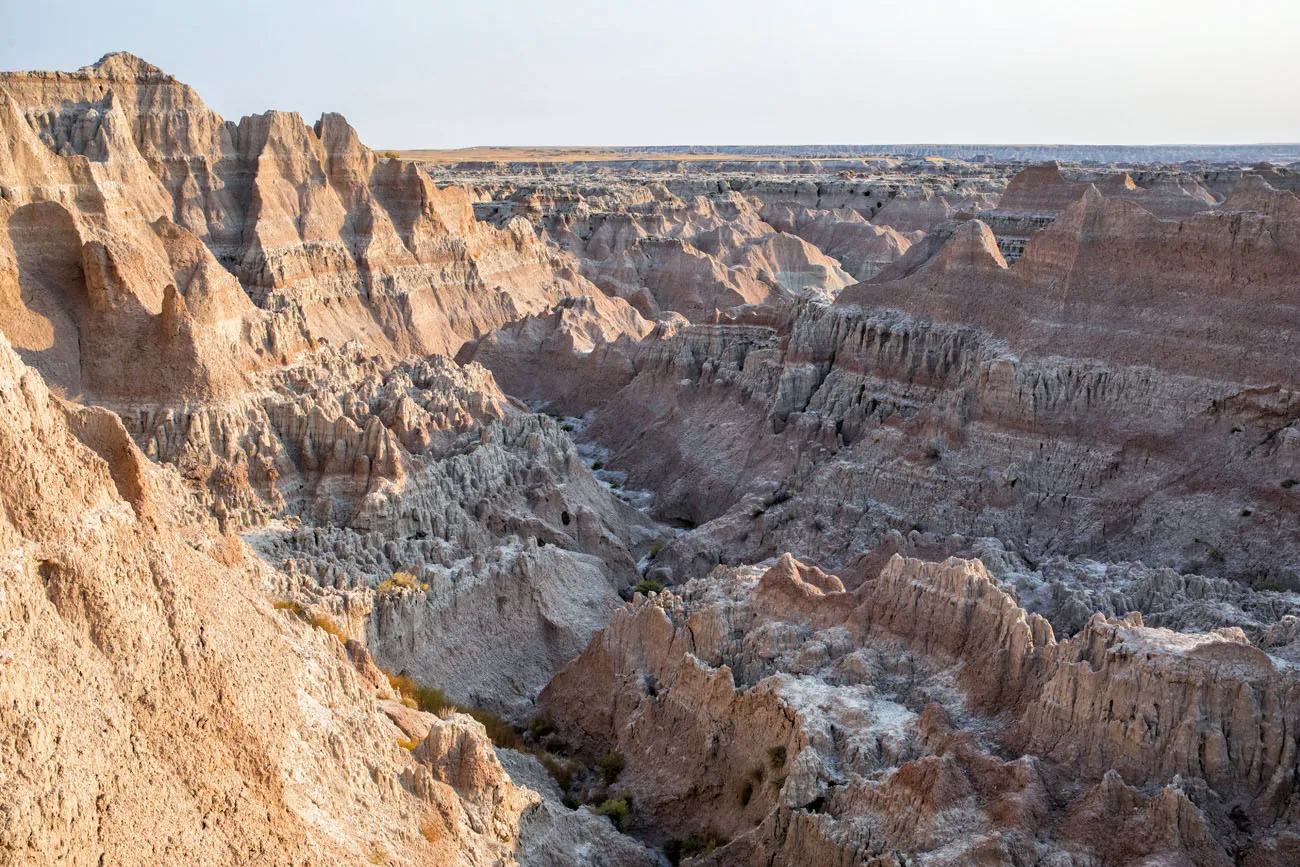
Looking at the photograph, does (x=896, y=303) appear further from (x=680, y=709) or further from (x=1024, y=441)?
(x=680, y=709)

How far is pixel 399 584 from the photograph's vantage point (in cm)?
2722

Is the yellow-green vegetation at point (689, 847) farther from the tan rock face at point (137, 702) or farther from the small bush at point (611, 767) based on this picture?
the tan rock face at point (137, 702)

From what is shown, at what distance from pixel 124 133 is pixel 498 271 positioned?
26.7 metres

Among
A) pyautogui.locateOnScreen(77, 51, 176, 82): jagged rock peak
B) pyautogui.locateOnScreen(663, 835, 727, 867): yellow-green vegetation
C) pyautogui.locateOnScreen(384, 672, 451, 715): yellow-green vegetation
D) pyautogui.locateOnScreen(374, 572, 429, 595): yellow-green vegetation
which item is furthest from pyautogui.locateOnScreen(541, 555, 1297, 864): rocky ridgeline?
pyautogui.locateOnScreen(77, 51, 176, 82): jagged rock peak

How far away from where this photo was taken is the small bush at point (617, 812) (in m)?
20.7

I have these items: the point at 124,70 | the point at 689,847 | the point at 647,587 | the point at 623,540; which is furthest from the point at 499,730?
the point at 124,70

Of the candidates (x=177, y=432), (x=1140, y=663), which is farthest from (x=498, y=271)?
(x=1140, y=663)

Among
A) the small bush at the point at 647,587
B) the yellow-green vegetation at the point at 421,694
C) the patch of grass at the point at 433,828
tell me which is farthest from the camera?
the small bush at the point at 647,587

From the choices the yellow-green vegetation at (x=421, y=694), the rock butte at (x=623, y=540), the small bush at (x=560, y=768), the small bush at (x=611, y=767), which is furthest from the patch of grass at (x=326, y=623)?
the small bush at (x=611, y=767)

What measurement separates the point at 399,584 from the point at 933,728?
13801 millimetres

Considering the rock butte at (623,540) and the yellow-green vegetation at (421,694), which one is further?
the yellow-green vegetation at (421,694)

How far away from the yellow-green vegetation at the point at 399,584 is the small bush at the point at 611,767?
269 inches

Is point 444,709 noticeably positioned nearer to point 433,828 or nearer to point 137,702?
point 433,828

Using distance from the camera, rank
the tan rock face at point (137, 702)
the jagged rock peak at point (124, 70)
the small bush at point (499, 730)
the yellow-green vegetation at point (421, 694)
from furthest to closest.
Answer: the jagged rock peak at point (124, 70), the small bush at point (499, 730), the yellow-green vegetation at point (421, 694), the tan rock face at point (137, 702)
